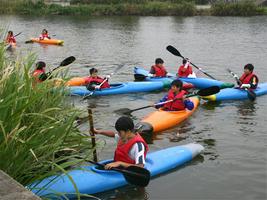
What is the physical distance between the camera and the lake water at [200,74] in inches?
262

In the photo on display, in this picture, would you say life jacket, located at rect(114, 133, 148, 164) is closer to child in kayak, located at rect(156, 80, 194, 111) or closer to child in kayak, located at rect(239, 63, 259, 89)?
child in kayak, located at rect(156, 80, 194, 111)

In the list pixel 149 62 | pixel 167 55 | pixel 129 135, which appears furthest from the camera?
pixel 167 55

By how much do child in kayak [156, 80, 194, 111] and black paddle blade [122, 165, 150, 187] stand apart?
3.77 metres

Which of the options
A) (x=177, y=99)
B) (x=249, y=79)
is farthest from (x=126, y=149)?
(x=249, y=79)

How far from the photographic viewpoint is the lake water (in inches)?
262

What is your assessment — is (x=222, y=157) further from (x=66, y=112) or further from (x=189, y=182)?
(x=66, y=112)

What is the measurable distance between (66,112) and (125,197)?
60.7 inches

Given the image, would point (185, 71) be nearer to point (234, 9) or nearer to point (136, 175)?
point (136, 175)

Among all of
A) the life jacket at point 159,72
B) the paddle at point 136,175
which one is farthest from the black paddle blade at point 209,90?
the paddle at point 136,175

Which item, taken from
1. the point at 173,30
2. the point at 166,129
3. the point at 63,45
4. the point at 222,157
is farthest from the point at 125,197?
the point at 173,30

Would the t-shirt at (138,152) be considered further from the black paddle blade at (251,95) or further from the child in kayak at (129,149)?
the black paddle blade at (251,95)

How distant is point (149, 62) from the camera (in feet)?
60.0

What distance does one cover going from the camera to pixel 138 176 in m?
5.76

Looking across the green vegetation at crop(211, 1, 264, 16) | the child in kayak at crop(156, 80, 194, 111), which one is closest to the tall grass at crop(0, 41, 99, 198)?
the child in kayak at crop(156, 80, 194, 111)
